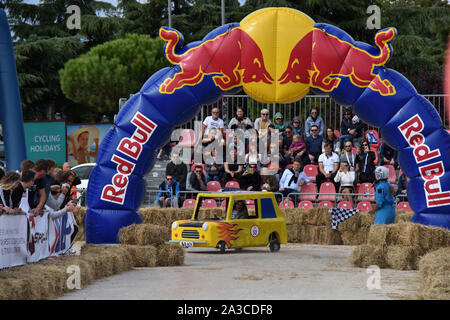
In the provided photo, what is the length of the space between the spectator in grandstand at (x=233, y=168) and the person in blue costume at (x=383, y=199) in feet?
24.2

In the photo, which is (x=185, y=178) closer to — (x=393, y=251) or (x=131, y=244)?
(x=131, y=244)

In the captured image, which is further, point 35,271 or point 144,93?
point 144,93

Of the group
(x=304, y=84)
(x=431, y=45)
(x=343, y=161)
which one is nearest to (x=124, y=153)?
(x=304, y=84)

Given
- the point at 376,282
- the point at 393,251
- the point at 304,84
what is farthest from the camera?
the point at 304,84

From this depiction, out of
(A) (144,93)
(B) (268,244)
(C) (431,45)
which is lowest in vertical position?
(B) (268,244)

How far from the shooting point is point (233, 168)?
23.3 m

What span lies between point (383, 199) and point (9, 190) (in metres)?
7.39

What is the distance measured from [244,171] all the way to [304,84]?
21.2 feet

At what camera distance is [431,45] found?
172ft

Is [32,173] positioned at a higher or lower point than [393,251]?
higher

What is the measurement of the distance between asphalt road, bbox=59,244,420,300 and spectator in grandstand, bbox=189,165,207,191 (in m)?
5.26

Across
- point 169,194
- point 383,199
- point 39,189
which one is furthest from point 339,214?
point 39,189

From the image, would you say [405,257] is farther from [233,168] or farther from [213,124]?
[213,124]

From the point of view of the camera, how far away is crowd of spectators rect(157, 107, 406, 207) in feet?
73.1
